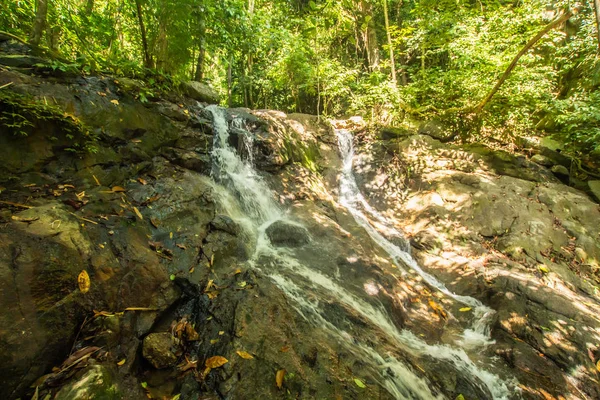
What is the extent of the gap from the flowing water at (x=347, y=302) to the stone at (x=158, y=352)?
1.36m

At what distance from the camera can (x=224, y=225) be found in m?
4.16

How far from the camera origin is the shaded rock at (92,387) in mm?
1709

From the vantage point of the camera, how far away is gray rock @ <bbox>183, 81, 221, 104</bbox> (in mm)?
7375

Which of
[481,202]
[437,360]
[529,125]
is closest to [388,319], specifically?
[437,360]

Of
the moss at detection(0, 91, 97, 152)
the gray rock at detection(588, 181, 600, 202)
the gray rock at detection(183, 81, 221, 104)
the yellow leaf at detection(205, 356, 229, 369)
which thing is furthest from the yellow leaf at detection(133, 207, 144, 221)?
the gray rock at detection(588, 181, 600, 202)

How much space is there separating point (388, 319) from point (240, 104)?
1455cm

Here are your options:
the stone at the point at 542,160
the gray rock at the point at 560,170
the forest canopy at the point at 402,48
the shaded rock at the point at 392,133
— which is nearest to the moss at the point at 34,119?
the forest canopy at the point at 402,48

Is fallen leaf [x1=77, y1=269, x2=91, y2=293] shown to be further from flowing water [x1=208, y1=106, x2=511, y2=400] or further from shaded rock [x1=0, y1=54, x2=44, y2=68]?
shaded rock [x1=0, y1=54, x2=44, y2=68]

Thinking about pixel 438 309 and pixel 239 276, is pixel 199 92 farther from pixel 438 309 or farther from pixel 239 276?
pixel 438 309

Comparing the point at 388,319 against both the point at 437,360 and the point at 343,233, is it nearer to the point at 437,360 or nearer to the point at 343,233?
the point at 437,360

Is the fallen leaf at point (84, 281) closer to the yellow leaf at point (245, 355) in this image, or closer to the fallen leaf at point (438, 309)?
the yellow leaf at point (245, 355)

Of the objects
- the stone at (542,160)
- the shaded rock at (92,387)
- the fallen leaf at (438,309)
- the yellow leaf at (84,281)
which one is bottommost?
the fallen leaf at (438,309)

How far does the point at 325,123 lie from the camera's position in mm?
10070

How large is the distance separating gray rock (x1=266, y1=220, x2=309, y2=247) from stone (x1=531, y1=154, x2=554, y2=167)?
25.5ft
